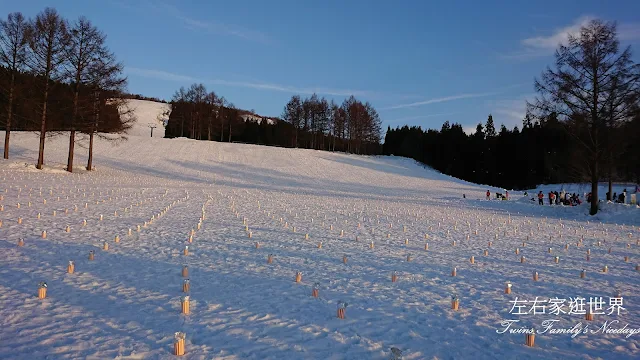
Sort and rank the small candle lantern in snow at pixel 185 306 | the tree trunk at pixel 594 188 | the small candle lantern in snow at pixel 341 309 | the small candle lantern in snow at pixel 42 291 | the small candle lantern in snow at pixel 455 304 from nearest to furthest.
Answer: the small candle lantern in snow at pixel 185 306 < the small candle lantern in snow at pixel 341 309 < the small candle lantern in snow at pixel 42 291 < the small candle lantern in snow at pixel 455 304 < the tree trunk at pixel 594 188

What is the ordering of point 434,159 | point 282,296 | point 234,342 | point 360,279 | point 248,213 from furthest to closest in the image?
1. point 434,159
2. point 248,213
3. point 360,279
4. point 282,296
5. point 234,342

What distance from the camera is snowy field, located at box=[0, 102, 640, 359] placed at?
190 inches

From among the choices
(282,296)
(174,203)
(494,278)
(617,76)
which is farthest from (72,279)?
(617,76)

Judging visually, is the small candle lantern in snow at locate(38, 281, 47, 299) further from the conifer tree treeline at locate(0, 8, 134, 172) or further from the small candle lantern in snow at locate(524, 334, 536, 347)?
the conifer tree treeline at locate(0, 8, 134, 172)

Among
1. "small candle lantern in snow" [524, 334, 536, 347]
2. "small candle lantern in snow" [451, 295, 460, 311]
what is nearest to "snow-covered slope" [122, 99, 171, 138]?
"small candle lantern in snow" [451, 295, 460, 311]

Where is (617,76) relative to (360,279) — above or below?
above

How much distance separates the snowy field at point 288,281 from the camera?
4828 millimetres

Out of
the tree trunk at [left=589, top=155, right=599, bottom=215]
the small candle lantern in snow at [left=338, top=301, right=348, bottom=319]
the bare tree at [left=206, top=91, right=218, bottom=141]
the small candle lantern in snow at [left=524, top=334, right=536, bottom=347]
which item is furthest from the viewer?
the bare tree at [left=206, top=91, right=218, bottom=141]

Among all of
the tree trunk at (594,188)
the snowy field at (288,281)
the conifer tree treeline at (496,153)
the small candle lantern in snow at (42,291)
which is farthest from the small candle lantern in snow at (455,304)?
the conifer tree treeline at (496,153)

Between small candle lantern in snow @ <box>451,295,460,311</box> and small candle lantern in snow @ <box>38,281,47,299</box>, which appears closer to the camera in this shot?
small candle lantern in snow @ <box>38,281,47,299</box>

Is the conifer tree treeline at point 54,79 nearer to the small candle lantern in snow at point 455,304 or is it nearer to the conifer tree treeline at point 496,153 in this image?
the small candle lantern in snow at point 455,304

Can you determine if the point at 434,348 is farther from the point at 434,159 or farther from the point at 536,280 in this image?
the point at 434,159

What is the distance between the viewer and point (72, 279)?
22.0ft

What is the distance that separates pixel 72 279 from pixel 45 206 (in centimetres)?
962
